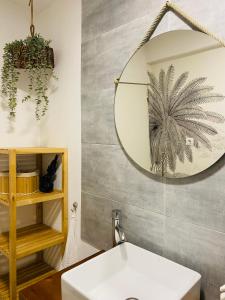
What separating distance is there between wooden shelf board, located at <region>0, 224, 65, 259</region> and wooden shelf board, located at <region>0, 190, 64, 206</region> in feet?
0.90

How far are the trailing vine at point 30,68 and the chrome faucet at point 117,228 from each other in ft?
3.18

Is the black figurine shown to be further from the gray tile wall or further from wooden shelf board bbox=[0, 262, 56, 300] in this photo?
wooden shelf board bbox=[0, 262, 56, 300]

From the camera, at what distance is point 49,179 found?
1.64 metres

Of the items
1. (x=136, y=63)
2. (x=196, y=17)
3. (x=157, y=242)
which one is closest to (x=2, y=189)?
(x=157, y=242)

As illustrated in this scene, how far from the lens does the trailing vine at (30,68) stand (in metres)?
1.50

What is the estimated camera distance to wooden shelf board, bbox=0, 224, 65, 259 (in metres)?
1.45

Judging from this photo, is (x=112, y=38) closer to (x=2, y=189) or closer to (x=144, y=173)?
(x=144, y=173)

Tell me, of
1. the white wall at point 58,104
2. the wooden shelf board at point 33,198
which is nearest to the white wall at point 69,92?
the white wall at point 58,104

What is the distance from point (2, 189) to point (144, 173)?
3.19ft

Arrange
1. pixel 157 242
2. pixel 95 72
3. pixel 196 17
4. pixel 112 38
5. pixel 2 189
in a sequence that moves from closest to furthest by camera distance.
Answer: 1. pixel 196 17
2. pixel 157 242
3. pixel 112 38
4. pixel 95 72
5. pixel 2 189

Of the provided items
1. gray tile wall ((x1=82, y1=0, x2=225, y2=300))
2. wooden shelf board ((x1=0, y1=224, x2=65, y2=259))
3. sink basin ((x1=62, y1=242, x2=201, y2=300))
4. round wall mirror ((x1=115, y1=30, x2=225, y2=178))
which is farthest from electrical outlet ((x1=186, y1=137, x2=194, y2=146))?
wooden shelf board ((x1=0, y1=224, x2=65, y2=259))

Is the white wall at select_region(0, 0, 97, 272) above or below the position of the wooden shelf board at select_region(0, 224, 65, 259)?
above

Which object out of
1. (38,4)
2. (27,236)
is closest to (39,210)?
(27,236)

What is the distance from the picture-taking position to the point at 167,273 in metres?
1.00
